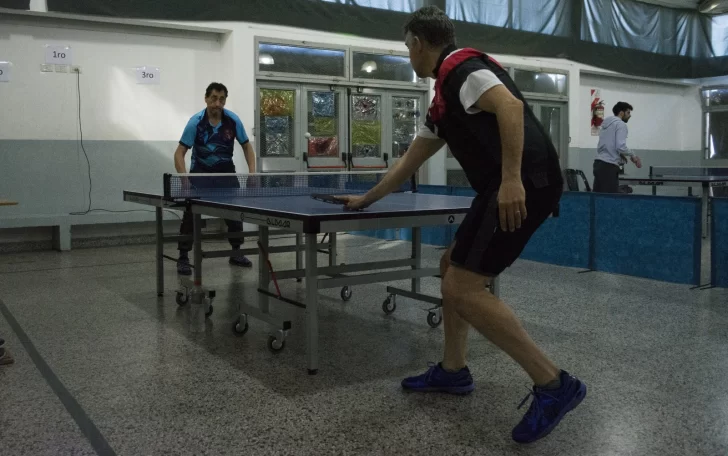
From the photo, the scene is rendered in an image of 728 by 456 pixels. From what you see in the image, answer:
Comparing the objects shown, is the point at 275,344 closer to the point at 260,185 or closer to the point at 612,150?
the point at 260,185

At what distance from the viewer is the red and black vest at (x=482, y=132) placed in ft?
8.45

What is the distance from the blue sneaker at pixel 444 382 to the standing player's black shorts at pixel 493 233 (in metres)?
0.69

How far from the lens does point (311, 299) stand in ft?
11.1

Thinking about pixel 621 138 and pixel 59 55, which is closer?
pixel 59 55

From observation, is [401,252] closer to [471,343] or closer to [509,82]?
[471,343]

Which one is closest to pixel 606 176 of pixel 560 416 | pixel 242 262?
pixel 242 262

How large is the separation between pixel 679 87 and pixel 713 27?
139 centimetres

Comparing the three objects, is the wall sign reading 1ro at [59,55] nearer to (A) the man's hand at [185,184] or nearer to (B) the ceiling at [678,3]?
(A) the man's hand at [185,184]

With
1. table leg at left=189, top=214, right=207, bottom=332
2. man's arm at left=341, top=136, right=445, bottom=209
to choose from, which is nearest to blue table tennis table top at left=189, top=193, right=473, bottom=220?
man's arm at left=341, top=136, right=445, bottom=209

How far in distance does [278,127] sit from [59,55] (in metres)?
2.89

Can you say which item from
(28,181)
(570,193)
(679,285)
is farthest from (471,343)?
(28,181)

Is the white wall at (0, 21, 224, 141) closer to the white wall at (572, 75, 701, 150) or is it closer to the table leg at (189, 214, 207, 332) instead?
the table leg at (189, 214, 207, 332)

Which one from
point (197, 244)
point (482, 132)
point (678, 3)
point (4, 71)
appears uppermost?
point (678, 3)

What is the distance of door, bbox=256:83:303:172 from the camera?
9539 mm
